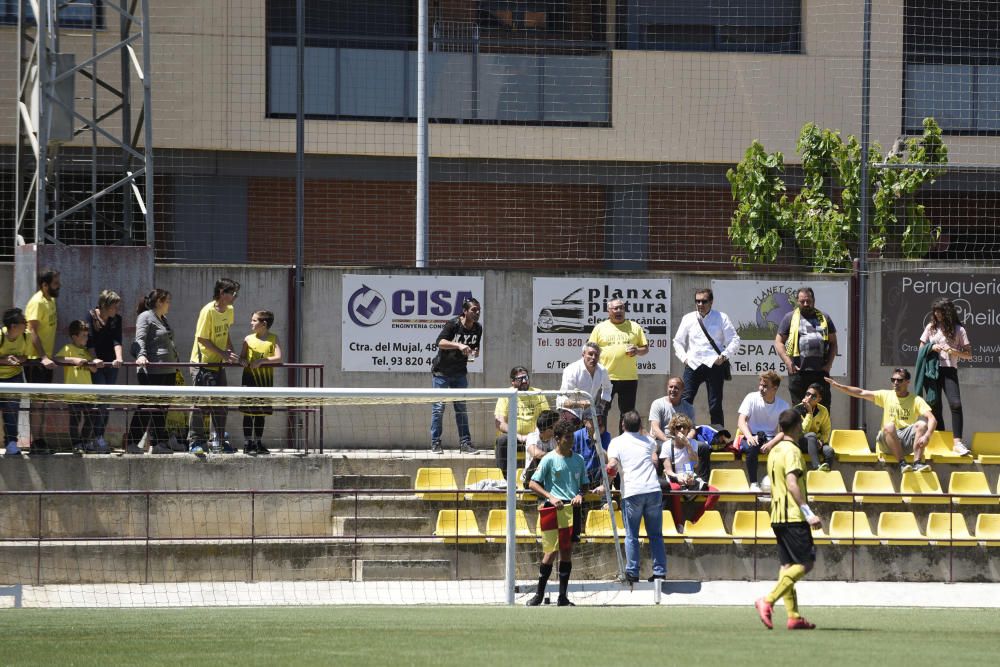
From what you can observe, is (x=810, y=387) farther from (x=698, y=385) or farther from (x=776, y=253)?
(x=776, y=253)

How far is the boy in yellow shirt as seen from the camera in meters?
15.5

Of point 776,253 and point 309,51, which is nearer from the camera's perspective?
point 776,253

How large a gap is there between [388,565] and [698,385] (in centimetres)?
489

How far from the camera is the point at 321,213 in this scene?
77.4 feet

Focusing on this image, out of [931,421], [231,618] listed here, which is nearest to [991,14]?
[931,421]

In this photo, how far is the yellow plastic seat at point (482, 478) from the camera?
15.6 metres

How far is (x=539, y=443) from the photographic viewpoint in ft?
49.4

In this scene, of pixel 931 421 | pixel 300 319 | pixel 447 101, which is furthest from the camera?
pixel 447 101

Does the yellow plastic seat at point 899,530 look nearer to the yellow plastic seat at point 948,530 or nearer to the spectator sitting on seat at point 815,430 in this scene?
the yellow plastic seat at point 948,530

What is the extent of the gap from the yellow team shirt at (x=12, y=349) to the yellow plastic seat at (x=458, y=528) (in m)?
4.90

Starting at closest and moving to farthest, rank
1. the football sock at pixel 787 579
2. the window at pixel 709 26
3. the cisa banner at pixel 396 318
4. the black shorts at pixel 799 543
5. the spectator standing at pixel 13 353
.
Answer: the football sock at pixel 787 579 < the black shorts at pixel 799 543 < the spectator standing at pixel 13 353 < the cisa banner at pixel 396 318 < the window at pixel 709 26

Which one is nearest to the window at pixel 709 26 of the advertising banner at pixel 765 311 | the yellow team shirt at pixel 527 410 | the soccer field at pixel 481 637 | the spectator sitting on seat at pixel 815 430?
the advertising banner at pixel 765 311

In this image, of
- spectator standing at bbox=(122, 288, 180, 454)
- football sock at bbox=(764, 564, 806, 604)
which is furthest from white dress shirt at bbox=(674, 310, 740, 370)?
football sock at bbox=(764, 564, 806, 604)

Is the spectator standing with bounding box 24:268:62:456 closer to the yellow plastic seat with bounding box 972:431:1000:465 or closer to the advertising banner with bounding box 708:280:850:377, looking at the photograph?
the advertising banner with bounding box 708:280:850:377
